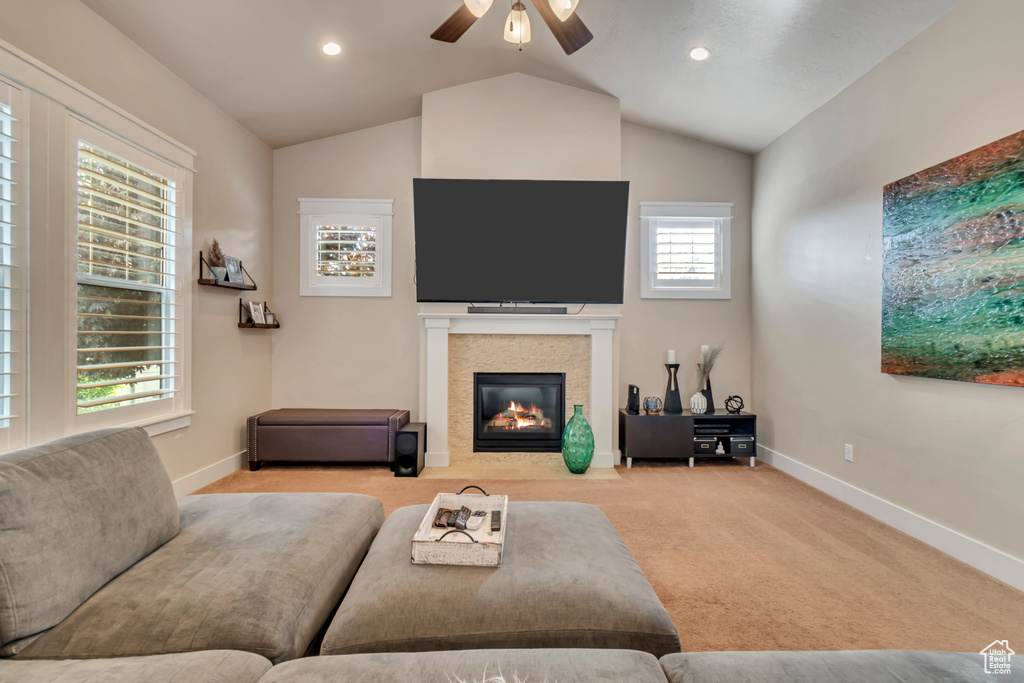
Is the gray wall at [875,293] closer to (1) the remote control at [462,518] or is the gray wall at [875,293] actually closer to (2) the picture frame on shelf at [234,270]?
(1) the remote control at [462,518]

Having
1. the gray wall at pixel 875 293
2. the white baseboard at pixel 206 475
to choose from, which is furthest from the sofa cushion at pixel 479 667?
the white baseboard at pixel 206 475

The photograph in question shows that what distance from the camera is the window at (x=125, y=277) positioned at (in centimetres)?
244

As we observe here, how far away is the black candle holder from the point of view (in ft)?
13.6

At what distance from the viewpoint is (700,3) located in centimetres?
263

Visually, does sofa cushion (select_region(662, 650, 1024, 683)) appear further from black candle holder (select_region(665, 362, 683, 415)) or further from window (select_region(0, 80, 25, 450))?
black candle holder (select_region(665, 362, 683, 415))

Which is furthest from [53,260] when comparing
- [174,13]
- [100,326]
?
[174,13]

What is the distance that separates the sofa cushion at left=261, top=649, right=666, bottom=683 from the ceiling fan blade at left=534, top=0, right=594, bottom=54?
219 centimetres

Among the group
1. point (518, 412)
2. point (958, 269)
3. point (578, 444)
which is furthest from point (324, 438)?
point (958, 269)

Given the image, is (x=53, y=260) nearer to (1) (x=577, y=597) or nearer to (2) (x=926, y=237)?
(1) (x=577, y=597)

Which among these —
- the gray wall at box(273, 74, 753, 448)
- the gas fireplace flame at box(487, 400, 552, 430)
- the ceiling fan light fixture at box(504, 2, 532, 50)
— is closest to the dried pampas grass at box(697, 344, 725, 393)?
the gray wall at box(273, 74, 753, 448)

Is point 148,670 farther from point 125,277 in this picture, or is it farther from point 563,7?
point 125,277

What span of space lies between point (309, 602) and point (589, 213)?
2906mm

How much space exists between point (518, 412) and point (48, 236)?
10.6 ft

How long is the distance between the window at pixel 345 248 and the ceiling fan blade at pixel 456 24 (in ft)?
A: 7.35
